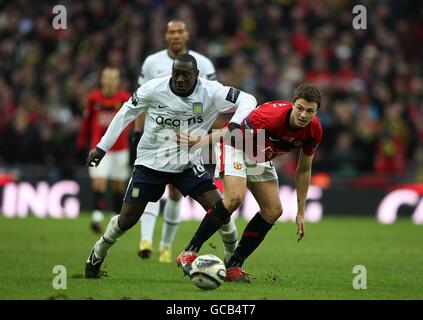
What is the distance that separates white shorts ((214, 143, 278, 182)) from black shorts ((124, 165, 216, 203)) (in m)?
0.19

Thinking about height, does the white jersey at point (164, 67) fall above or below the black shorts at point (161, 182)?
above

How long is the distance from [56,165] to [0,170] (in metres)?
1.13

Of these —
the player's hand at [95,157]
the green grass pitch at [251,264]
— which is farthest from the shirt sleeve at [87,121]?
the player's hand at [95,157]

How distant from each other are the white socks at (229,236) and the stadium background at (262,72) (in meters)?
9.46

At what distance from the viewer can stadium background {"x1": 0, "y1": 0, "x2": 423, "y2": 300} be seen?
19.8 meters

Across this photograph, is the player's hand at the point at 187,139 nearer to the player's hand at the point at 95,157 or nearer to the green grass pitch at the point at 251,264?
the player's hand at the point at 95,157

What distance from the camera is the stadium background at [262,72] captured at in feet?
65.1

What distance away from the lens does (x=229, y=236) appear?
32.1ft

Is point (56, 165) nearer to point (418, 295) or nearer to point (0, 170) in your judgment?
point (0, 170)

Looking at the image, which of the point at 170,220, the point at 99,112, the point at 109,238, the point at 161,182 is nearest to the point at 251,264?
the point at 170,220

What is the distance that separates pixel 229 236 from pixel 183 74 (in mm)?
1722
